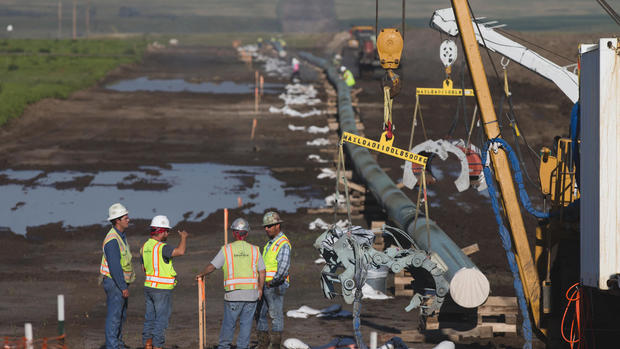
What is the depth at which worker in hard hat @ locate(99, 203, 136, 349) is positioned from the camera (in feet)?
43.4

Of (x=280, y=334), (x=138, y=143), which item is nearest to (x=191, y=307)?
(x=280, y=334)

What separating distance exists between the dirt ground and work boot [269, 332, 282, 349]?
86 centimetres

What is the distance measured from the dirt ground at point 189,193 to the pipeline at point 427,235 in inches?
47.3

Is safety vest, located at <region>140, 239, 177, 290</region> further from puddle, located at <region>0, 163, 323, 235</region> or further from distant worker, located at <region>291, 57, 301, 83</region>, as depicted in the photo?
distant worker, located at <region>291, 57, 301, 83</region>

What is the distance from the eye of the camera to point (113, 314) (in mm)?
13281

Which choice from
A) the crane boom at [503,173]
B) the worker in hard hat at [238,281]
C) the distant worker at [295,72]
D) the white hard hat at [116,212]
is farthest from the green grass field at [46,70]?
the worker in hard hat at [238,281]

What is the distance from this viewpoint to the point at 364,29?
71.1 meters

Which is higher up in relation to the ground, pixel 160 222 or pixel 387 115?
pixel 387 115

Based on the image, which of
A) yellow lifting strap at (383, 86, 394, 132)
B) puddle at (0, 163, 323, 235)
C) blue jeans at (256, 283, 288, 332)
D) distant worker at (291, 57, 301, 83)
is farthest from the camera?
distant worker at (291, 57, 301, 83)

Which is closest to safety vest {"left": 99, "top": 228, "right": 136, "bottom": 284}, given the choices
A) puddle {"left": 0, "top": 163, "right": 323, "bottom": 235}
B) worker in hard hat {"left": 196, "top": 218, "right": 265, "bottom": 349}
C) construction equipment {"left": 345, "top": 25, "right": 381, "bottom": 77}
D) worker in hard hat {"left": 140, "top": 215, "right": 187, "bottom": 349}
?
worker in hard hat {"left": 140, "top": 215, "right": 187, "bottom": 349}

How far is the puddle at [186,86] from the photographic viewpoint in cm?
6050

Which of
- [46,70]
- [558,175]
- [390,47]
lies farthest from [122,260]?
[46,70]

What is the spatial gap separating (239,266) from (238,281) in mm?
194

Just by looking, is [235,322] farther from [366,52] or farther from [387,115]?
[366,52]
